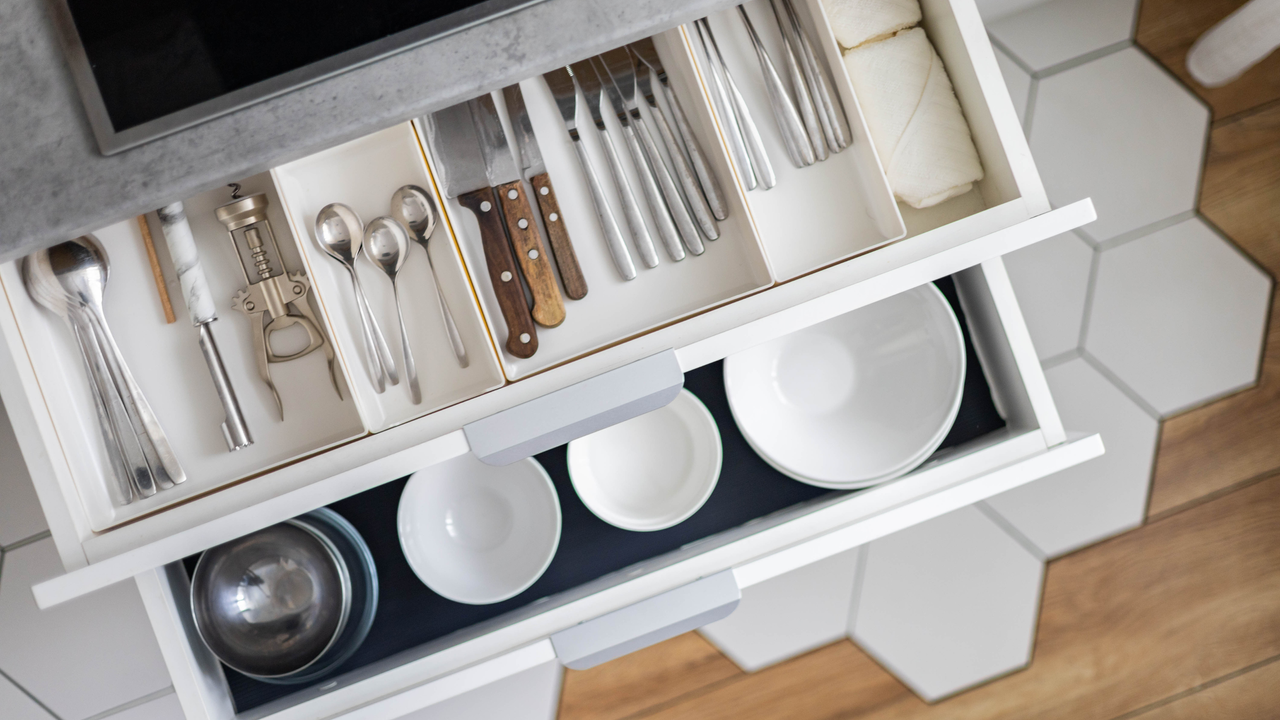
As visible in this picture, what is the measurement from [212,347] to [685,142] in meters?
0.55

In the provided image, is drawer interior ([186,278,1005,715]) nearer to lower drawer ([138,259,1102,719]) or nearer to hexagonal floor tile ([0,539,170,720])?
lower drawer ([138,259,1102,719])

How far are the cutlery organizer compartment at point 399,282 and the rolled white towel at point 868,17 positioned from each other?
1.51 feet

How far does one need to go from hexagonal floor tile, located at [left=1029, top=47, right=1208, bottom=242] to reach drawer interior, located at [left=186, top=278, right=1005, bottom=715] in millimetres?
562

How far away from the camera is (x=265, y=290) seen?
2.46ft

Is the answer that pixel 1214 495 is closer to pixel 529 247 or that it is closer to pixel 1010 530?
pixel 1010 530

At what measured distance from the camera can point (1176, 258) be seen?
1207 mm

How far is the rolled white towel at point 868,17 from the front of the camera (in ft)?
2.38

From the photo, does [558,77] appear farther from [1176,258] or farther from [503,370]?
[1176,258]

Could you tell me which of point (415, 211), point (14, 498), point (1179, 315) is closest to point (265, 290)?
point (415, 211)

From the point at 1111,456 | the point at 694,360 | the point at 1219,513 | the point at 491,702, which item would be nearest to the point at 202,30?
the point at 694,360

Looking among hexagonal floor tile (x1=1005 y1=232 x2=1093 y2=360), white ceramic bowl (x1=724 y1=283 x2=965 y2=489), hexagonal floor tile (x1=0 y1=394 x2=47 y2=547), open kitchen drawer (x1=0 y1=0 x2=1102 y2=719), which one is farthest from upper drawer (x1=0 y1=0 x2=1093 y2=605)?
hexagonal floor tile (x1=0 y1=394 x2=47 y2=547)

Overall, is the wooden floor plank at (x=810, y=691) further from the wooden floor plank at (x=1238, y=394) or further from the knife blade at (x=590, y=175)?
the knife blade at (x=590, y=175)

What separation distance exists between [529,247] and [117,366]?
433 millimetres

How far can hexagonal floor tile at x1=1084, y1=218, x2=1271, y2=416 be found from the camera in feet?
3.96
